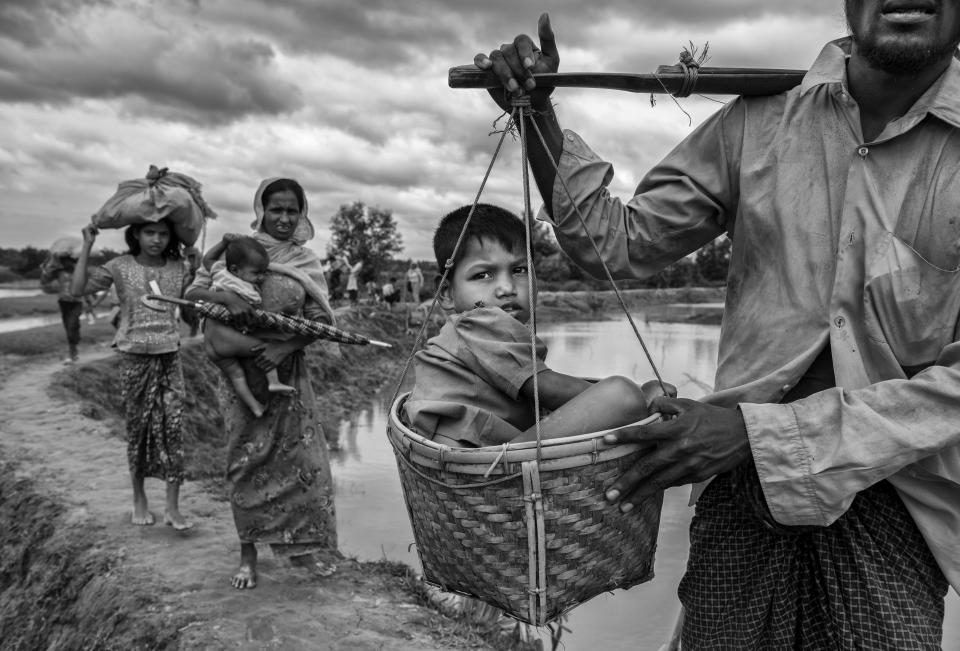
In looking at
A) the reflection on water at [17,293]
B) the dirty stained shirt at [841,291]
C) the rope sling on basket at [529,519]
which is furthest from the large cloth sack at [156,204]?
the reflection on water at [17,293]

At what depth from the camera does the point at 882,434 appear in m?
1.26

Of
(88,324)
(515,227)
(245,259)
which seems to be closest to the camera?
(515,227)

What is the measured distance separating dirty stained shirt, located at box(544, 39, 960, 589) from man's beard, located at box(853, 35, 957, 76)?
0.06m

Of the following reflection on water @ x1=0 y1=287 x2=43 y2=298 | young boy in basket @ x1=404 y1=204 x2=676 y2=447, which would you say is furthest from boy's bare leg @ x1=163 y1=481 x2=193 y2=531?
reflection on water @ x1=0 y1=287 x2=43 y2=298

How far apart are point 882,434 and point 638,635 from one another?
361 cm

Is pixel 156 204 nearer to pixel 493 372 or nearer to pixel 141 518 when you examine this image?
pixel 141 518

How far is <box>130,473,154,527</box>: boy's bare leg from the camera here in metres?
4.34

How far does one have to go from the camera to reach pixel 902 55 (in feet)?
4.56

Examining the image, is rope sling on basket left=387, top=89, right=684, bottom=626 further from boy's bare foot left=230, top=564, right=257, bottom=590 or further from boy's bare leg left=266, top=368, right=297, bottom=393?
boy's bare foot left=230, top=564, right=257, bottom=590

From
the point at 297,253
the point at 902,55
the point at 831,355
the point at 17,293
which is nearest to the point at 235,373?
the point at 297,253

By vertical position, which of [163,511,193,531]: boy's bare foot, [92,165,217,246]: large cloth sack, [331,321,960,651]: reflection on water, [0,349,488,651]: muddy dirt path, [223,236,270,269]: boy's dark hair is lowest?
[331,321,960,651]: reflection on water

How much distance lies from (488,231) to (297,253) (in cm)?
201

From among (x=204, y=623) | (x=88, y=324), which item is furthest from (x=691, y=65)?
(x=88, y=324)

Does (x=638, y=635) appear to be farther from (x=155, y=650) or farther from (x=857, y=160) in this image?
(x=857, y=160)
